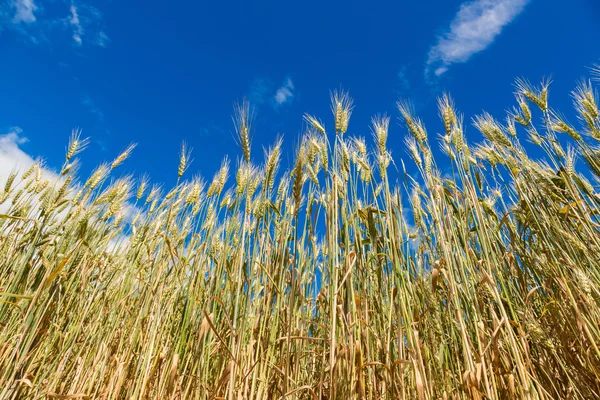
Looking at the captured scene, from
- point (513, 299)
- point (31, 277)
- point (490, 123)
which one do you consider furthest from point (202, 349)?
point (490, 123)

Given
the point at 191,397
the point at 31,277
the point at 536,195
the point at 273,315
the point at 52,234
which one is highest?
the point at 536,195

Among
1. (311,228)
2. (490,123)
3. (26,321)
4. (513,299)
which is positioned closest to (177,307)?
(26,321)

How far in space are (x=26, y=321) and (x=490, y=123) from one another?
111 inches

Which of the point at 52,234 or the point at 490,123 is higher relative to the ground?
the point at 490,123

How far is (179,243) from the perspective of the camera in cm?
223

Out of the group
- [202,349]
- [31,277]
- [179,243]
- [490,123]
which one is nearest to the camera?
[202,349]

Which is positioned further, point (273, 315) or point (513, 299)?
point (513, 299)

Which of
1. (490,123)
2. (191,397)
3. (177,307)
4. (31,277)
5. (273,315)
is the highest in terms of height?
(490,123)

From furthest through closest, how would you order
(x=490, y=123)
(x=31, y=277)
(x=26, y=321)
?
(x=490, y=123) < (x=31, y=277) < (x=26, y=321)

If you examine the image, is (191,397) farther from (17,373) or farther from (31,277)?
(31,277)

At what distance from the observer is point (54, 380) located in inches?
59.1

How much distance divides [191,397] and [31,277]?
1.23 m

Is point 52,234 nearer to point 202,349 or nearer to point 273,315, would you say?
point 202,349

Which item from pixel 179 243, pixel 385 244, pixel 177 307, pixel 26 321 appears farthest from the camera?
pixel 179 243
